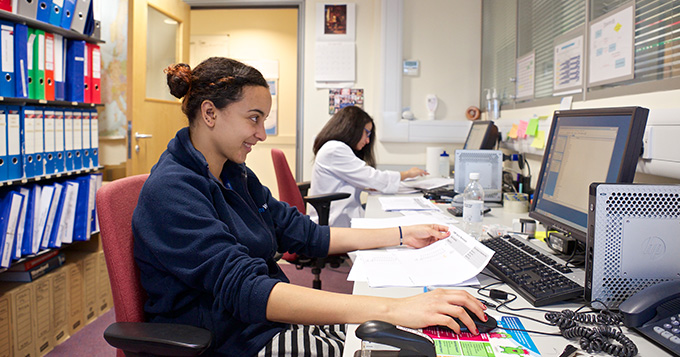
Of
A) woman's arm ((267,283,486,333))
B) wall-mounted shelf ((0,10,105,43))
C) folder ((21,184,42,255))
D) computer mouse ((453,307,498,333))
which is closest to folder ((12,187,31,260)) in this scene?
folder ((21,184,42,255))

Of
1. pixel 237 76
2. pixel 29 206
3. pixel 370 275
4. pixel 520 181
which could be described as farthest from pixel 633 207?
pixel 29 206

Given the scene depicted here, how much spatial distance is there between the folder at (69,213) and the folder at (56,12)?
2.47 feet

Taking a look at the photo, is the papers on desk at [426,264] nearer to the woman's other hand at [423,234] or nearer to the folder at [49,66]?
the woman's other hand at [423,234]

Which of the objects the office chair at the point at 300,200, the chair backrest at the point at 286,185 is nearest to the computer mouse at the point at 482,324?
the office chair at the point at 300,200

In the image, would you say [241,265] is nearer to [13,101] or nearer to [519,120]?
Answer: [13,101]

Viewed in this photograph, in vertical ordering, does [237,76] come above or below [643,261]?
above

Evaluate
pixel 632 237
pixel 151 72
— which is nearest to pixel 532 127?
pixel 632 237

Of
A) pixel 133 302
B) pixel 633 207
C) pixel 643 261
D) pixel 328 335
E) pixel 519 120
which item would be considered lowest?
pixel 328 335

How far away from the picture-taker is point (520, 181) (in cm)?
242

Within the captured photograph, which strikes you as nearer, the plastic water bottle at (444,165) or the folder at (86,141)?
the folder at (86,141)

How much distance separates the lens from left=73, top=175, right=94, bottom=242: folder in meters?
2.46

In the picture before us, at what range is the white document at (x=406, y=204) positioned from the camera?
210cm

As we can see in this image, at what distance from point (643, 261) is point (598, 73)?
114cm

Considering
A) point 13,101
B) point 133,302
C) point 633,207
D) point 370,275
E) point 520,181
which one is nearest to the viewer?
point 633,207
